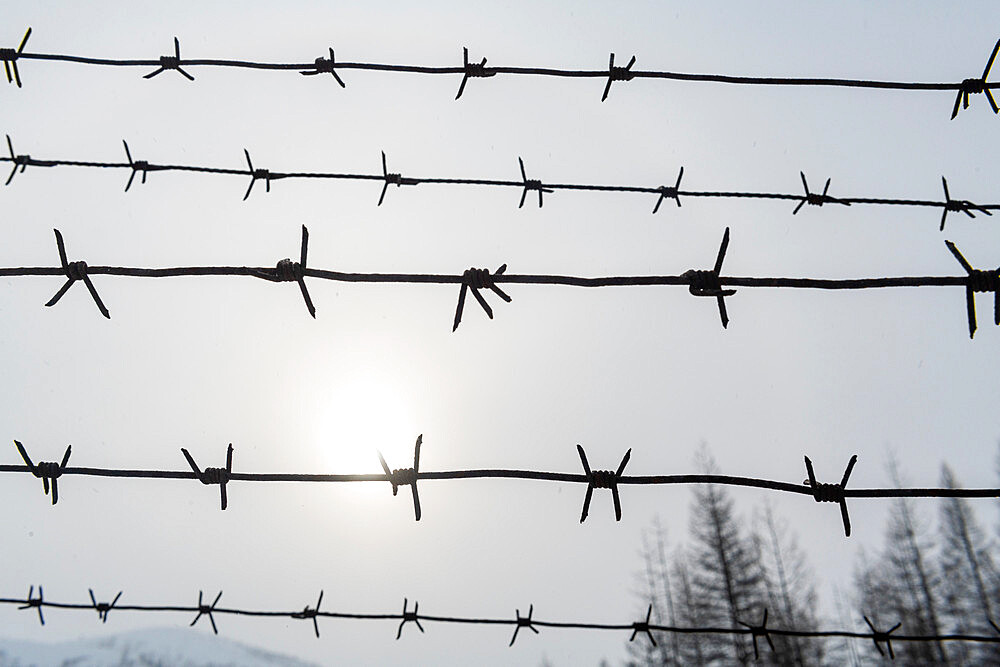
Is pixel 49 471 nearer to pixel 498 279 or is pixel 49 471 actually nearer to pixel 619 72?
pixel 498 279

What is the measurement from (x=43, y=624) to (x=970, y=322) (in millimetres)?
3107

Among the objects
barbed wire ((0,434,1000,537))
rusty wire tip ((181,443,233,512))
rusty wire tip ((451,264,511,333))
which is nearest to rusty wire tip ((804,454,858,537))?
barbed wire ((0,434,1000,537))

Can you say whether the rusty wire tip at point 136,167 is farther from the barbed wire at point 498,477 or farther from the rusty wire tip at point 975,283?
the rusty wire tip at point 975,283

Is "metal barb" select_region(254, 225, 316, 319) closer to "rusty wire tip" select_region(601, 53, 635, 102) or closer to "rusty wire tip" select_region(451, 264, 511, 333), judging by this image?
"rusty wire tip" select_region(451, 264, 511, 333)

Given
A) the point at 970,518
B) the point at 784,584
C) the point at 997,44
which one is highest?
the point at 997,44

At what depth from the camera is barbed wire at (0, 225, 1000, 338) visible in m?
1.76

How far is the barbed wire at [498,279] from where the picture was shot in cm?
176

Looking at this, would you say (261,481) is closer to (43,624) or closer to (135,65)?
(43,624)

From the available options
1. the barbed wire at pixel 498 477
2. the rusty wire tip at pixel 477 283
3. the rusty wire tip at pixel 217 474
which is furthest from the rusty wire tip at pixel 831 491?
the rusty wire tip at pixel 217 474

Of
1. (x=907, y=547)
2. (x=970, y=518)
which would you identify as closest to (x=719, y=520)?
(x=907, y=547)

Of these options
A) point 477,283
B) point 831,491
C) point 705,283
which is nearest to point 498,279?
point 477,283

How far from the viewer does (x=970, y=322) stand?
177 centimetres

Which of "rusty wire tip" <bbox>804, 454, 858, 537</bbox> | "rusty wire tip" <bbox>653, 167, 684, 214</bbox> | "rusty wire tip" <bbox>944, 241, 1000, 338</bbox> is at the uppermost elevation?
"rusty wire tip" <bbox>653, 167, 684, 214</bbox>

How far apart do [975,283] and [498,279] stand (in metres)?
1.33
